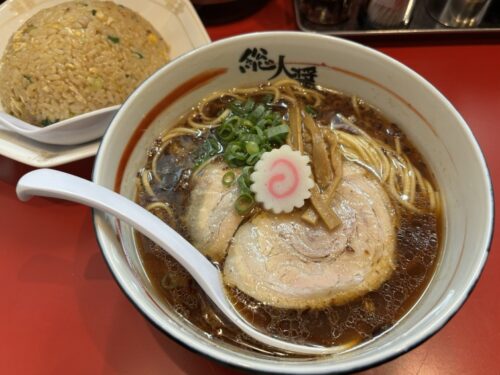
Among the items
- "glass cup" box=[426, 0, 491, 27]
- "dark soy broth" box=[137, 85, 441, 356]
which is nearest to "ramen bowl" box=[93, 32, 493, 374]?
"dark soy broth" box=[137, 85, 441, 356]

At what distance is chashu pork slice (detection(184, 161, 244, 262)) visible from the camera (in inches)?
43.3

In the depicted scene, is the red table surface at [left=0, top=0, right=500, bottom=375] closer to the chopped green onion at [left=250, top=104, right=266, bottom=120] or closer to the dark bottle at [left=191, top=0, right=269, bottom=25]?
the chopped green onion at [left=250, top=104, right=266, bottom=120]

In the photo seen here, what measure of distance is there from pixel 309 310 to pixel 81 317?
2.09 feet

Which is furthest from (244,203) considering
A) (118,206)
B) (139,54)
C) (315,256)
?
(139,54)

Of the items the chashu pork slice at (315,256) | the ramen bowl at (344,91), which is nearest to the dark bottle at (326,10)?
the ramen bowl at (344,91)

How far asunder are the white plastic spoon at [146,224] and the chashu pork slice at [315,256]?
0.24 feet

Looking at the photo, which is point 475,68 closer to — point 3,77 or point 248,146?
point 248,146

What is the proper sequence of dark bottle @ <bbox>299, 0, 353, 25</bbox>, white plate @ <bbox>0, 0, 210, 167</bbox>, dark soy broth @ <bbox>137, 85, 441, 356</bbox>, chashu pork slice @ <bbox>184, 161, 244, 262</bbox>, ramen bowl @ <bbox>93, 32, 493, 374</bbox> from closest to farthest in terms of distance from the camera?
1. ramen bowl @ <bbox>93, 32, 493, 374</bbox>
2. dark soy broth @ <bbox>137, 85, 441, 356</bbox>
3. chashu pork slice @ <bbox>184, 161, 244, 262</bbox>
4. white plate @ <bbox>0, 0, 210, 167</bbox>
5. dark bottle @ <bbox>299, 0, 353, 25</bbox>

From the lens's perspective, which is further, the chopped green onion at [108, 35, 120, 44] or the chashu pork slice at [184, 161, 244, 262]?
the chopped green onion at [108, 35, 120, 44]

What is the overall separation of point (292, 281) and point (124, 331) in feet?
1.60

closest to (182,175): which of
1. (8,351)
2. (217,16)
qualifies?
(8,351)

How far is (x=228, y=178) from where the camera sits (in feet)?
3.89

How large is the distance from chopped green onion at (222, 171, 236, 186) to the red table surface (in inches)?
17.2

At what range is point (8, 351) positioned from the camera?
44.9 inches
